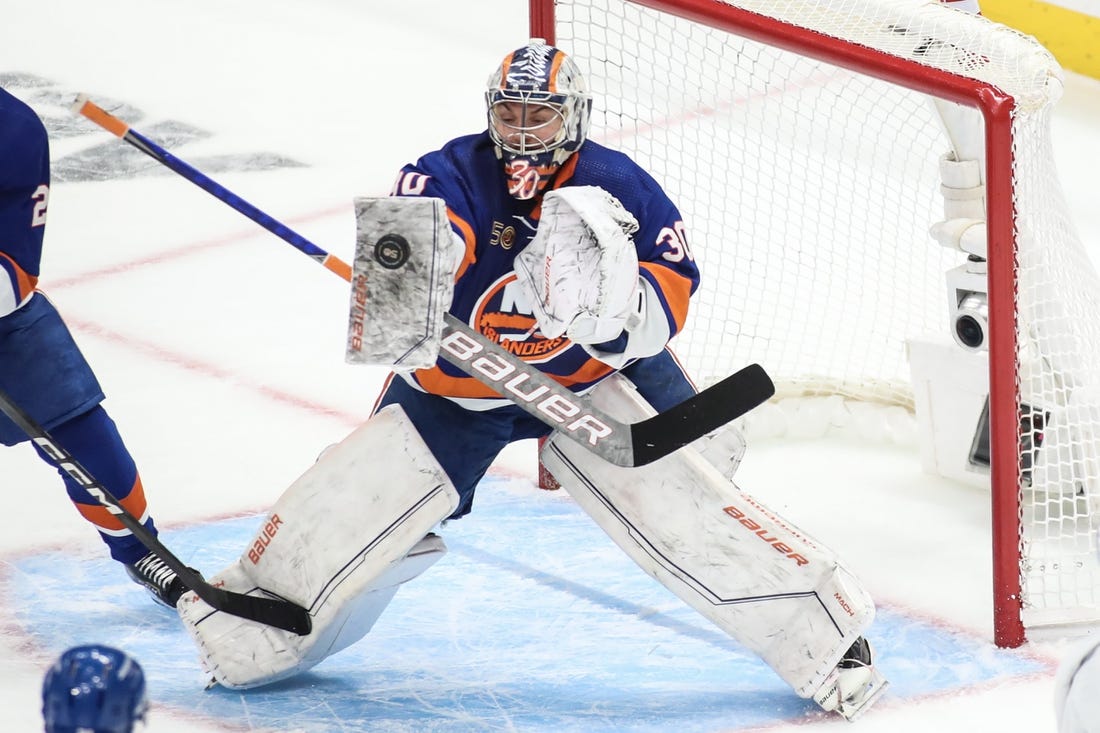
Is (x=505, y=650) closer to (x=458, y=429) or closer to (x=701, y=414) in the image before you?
(x=458, y=429)

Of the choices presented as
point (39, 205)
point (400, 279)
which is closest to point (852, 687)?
point (400, 279)

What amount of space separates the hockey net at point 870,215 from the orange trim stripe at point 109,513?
1.24 m

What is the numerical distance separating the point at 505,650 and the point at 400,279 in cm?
82

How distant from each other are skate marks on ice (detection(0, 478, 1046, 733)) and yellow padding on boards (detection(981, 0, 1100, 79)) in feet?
10.7

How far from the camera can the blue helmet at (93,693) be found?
137 centimetres

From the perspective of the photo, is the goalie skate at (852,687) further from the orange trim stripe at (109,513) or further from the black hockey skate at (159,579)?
the orange trim stripe at (109,513)

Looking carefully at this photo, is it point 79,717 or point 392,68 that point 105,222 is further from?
point 79,717

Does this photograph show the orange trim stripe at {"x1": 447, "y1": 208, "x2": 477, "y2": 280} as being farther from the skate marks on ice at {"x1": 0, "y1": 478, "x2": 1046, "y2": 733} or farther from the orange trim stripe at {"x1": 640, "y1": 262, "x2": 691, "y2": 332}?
the skate marks on ice at {"x1": 0, "y1": 478, "x2": 1046, "y2": 733}

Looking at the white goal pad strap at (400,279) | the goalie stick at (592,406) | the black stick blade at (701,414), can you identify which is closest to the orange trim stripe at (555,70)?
the white goal pad strap at (400,279)

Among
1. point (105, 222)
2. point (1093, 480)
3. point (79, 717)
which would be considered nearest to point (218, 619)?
point (79, 717)

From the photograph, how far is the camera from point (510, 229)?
2523 millimetres

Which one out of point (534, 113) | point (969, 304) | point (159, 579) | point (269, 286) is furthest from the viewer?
point (269, 286)

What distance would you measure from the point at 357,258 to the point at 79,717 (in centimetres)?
106

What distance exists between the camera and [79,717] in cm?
137
